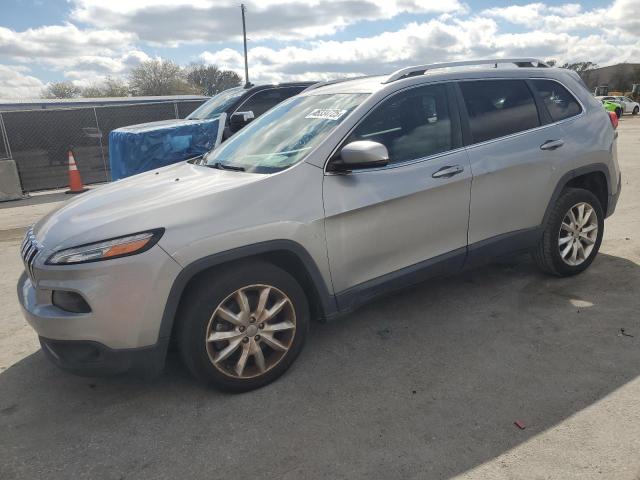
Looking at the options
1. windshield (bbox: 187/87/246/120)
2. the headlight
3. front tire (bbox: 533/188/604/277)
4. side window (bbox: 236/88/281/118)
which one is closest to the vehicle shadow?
front tire (bbox: 533/188/604/277)

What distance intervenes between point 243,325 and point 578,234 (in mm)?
3059

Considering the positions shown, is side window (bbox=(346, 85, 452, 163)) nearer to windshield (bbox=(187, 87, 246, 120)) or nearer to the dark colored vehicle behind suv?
the dark colored vehicle behind suv

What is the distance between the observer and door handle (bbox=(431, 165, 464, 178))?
3.44m

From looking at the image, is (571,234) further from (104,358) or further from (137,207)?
(104,358)

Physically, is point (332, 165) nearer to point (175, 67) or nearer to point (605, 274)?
point (605, 274)

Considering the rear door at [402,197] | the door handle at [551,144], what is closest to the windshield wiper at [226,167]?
the rear door at [402,197]

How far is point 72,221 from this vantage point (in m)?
2.85

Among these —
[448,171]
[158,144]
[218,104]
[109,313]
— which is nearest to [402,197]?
[448,171]

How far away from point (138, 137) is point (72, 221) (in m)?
4.46

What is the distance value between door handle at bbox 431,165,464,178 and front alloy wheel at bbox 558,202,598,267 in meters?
1.29

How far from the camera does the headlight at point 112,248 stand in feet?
8.30

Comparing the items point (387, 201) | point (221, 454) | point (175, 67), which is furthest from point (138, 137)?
point (175, 67)

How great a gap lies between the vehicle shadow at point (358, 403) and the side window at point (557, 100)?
59.9 inches

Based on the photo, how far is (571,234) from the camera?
430cm
